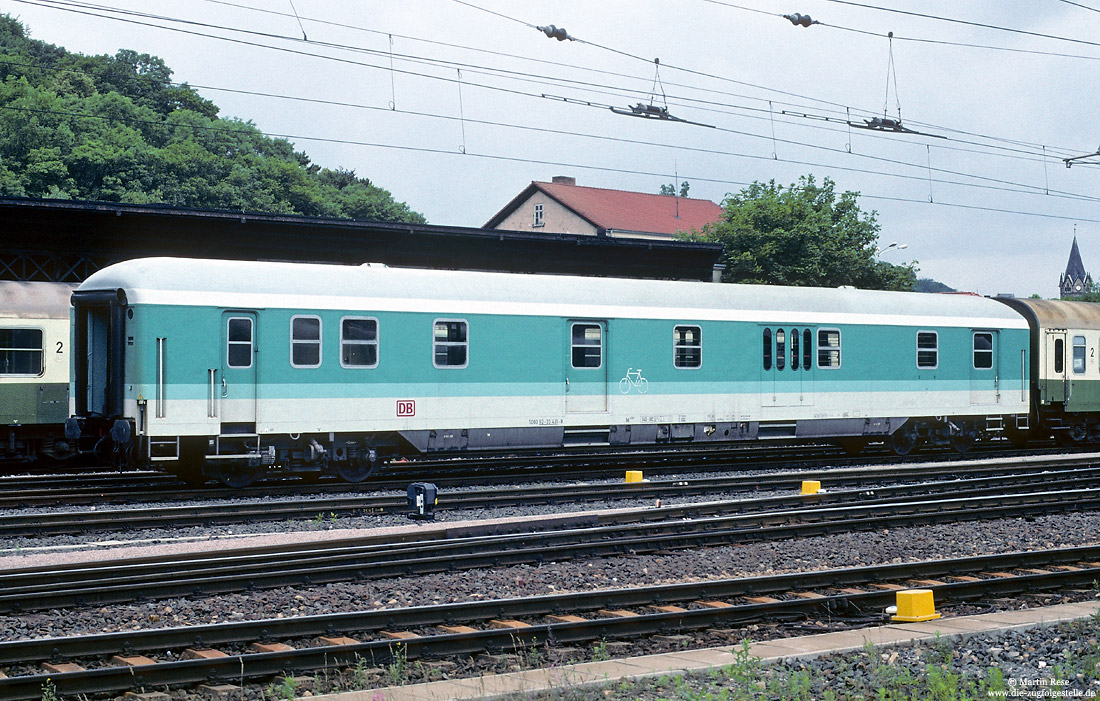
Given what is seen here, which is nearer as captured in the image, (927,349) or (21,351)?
(21,351)

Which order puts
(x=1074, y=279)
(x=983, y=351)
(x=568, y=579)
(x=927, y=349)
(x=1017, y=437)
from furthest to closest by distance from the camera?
(x=1074, y=279)
(x=1017, y=437)
(x=983, y=351)
(x=927, y=349)
(x=568, y=579)

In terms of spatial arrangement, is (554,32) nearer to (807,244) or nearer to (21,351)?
(21,351)

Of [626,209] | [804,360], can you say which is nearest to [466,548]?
[804,360]

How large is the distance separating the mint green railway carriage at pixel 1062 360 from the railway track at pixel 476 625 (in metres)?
17.2

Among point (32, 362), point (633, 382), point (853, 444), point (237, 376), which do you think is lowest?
point (853, 444)

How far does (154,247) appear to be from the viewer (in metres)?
27.0

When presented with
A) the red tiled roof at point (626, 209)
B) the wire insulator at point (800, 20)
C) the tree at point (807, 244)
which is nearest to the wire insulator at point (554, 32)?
the wire insulator at point (800, 20)

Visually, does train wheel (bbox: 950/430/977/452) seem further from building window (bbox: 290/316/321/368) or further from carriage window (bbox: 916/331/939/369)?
building window (bbox: 290/316/321/368)

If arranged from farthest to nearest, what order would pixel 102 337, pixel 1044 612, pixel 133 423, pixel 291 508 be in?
1. pixel 102 337
2. pixel 133 423
3. pixel 291 508
4. pixel 1044 612

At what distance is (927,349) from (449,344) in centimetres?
1185

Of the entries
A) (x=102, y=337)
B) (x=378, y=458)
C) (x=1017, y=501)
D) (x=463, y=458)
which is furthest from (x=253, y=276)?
(x=1017, y=501)

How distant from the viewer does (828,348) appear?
2367 centimetres

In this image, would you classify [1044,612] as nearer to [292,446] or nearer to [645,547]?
[645,547]

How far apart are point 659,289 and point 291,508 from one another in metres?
9.12
